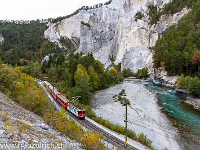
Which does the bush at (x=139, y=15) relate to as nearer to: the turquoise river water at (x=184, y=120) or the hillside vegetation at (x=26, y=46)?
the hillside vegetation at (x=26, y=46)

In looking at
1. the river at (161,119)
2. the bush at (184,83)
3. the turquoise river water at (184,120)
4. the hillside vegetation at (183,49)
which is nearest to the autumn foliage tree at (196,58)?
the hillside vegetation at (183,49)

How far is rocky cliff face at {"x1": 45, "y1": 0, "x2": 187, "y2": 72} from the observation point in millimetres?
95500

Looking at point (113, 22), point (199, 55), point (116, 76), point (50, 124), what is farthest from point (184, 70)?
point (113, 22)

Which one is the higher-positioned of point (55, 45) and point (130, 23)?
point (130, 23)

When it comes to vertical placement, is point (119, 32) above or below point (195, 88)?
above

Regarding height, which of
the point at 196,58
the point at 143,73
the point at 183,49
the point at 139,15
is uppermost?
the point at 139,15

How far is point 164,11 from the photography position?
94.4m

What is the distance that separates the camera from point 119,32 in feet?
372

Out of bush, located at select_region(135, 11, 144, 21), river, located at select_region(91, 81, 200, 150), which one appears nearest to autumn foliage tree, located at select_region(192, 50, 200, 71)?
river, located at select_region(91, 81, 200, 150)

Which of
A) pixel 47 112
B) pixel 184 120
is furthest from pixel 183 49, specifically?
pixel 47 112

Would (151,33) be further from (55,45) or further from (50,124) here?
(50,124)

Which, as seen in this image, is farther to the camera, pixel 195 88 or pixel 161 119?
pixel 195 88

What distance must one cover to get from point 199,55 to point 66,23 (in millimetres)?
135577

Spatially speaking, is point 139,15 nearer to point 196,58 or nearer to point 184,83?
point 196,58
